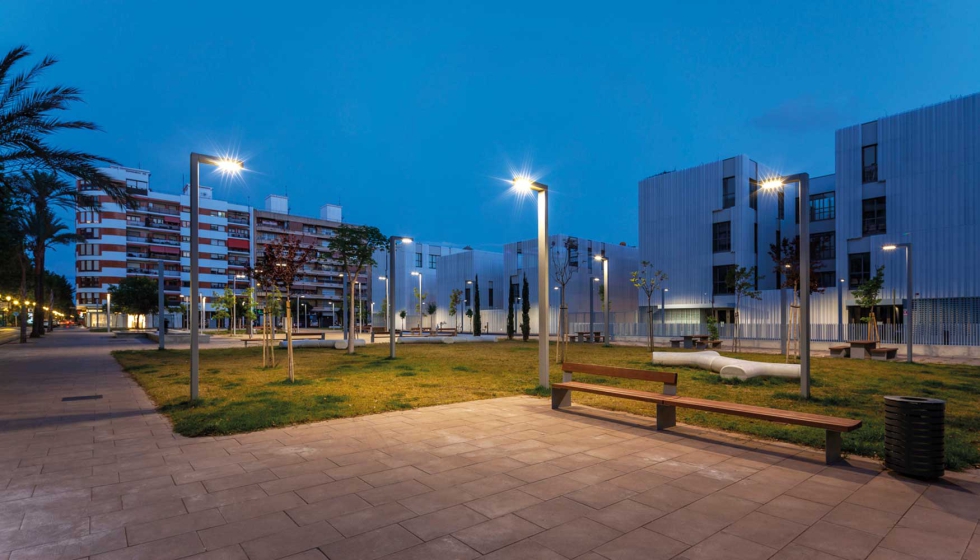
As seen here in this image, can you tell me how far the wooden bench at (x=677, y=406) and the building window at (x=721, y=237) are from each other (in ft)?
123

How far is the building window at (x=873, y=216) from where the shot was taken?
34844 mm

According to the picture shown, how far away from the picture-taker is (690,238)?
45219mm

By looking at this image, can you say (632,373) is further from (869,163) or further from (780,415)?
(869,163)

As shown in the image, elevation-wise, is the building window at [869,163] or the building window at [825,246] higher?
the building window at [869,163]

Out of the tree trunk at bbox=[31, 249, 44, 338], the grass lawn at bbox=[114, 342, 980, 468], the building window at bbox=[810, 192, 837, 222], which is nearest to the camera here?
the grass lawn at bbox=[114, 342, 980, 468]

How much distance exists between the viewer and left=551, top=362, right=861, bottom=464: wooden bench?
584cm

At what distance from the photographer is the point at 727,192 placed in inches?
1700

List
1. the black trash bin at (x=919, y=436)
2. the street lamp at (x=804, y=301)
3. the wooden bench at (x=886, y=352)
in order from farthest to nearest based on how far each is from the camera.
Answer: the wooden bench at (x=886, y=352), the street lamp at (x=804, y=301), the black trash bin at (x=919, y=436)

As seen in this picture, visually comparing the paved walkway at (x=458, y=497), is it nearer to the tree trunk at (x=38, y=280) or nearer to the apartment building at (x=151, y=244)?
the tree trunk at (x=38, y=280)

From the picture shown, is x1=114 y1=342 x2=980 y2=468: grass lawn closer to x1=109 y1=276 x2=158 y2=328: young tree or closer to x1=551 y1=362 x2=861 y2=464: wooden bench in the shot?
x1=551 y1=362 x2=861 y2=464: wooden bench

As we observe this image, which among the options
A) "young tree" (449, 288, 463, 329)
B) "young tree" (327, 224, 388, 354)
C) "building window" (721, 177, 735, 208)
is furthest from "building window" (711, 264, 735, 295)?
"young tree" (327, 224, 388, 354)

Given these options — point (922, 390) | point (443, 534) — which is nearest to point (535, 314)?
point (922, 390)

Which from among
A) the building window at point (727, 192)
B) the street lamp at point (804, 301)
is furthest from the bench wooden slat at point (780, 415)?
the building window at point (727, 192)

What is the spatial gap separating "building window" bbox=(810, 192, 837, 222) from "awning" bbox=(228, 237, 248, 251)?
87444 mm
